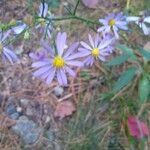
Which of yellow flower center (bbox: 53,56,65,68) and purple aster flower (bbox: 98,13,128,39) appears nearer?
yellow flower center (bbox: 53,56,65,68)

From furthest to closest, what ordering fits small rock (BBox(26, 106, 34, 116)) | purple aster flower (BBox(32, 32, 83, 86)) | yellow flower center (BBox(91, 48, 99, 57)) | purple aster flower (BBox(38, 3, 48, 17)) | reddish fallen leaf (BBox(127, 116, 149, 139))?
small rock (BBox(26, 106, 34, 116)), reddish fallen leaf (BBox(127, 116, 149, 139)), yellow flower center (BBox(91, 48, 99, 57)), purple aster flower (BBox(38, 3, 48, 17)), purple aster flower (BBox(32, 32, 83, 86))

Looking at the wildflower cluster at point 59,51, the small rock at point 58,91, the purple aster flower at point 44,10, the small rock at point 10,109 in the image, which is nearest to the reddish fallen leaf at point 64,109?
the small rock at point 58,91

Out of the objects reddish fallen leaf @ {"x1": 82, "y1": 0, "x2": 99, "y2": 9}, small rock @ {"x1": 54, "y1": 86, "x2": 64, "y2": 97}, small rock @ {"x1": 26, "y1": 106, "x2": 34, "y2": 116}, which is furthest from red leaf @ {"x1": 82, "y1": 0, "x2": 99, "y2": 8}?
small rock @ {"x1": 26, "y1": 106, "x2": 34, "y2": 116}

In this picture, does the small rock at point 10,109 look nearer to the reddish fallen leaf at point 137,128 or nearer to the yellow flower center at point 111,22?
the reddish fallen leaf at point 137,128

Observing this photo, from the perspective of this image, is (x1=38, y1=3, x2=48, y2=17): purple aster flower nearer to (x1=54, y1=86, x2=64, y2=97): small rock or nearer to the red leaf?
(x1=54, y1=86, x2=64, y2=97): small rock

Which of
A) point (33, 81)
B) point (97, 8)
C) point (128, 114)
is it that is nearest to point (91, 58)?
point (128, 114)

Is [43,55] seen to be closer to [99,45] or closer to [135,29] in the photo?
[99,45]

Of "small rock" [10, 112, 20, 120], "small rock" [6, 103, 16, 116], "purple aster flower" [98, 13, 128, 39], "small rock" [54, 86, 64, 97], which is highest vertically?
"purple aster flower" [98, 13, 128, 39]

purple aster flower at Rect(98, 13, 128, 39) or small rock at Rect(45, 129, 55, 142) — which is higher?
purple aster flower at Rect(98, 13, 128, 39)
